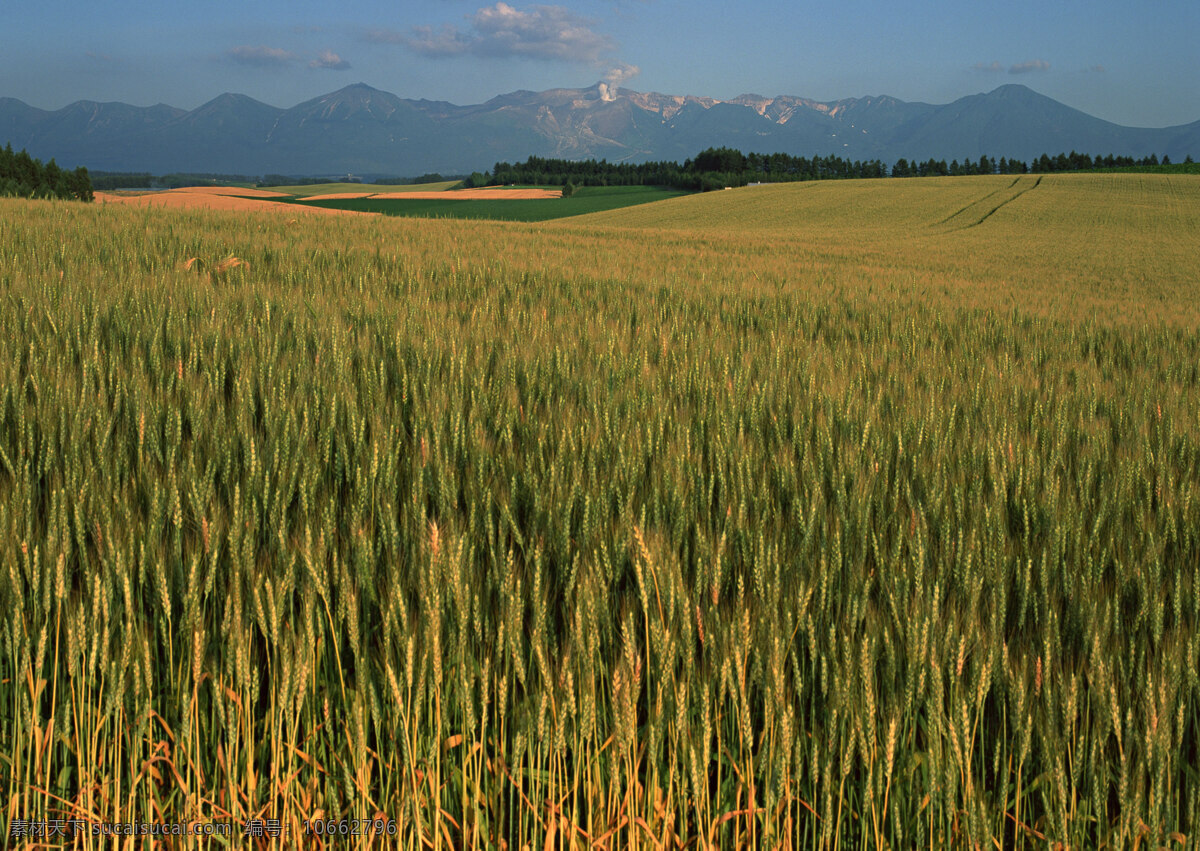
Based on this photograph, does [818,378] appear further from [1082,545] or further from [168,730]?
[168,730]

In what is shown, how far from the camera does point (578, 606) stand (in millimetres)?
1079

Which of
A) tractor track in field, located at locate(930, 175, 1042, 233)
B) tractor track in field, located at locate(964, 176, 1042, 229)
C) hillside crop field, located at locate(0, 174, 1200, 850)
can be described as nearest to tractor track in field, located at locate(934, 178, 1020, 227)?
tractor track in field, located at locate(930, 175, 1042, 233)

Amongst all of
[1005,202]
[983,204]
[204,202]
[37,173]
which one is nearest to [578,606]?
[204,202]

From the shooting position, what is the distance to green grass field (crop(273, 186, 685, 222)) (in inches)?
1775

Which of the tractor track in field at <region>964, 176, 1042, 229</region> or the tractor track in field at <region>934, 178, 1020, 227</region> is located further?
the tractor track in field at <region>934, 178, 1020, 227</region>

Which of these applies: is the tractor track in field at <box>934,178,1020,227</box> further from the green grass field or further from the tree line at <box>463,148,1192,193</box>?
the tree line at <box>463,148,1192,193</box>

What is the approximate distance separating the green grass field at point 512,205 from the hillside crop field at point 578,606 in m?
41.7

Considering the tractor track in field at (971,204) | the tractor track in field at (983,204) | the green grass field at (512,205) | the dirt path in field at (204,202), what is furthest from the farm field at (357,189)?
the tractor track in field at (983,204)

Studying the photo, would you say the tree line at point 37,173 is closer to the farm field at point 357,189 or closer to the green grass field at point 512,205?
the green grass field at point 512,205

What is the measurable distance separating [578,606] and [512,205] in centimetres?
5416

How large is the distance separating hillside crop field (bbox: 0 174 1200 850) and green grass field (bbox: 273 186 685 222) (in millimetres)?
41735

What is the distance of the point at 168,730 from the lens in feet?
3.51

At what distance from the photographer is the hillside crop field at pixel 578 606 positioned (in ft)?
3.38

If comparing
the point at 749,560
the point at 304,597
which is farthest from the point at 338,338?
the point at 749,560
